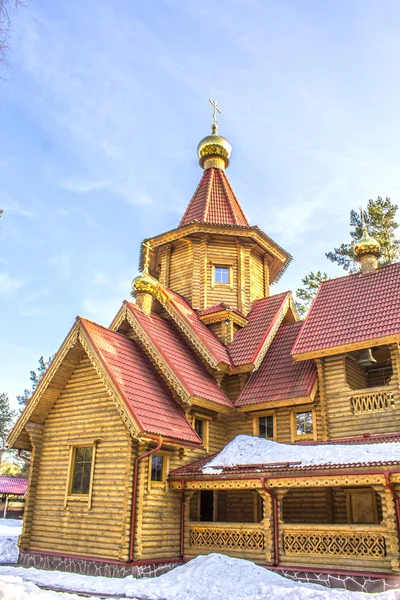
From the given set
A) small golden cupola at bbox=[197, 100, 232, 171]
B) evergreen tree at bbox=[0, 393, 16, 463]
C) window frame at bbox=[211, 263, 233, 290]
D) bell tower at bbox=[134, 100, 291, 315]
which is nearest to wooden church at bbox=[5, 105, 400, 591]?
bell tower at bbox=[134, 100, 291, 315]

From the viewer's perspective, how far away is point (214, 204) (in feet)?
68.2

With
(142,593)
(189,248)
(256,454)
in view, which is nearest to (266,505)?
(256,454)

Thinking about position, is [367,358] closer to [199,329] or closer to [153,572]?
[199,329]

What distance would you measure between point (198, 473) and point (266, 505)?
1767mm

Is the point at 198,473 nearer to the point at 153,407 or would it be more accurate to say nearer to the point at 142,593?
the point at 153,407

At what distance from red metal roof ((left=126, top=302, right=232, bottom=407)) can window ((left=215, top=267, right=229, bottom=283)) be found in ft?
9.93

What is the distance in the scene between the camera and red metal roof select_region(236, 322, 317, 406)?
1405cm

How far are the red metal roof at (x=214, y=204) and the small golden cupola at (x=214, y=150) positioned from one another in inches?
12.7

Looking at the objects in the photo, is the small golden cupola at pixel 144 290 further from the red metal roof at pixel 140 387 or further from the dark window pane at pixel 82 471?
the dark window pane at pixel 82 471

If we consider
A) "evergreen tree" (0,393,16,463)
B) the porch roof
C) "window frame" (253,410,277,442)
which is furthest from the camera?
→ "evergreen tree" (0,393,16,463)

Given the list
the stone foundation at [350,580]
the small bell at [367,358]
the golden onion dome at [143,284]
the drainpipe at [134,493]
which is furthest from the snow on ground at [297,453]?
the golden onion dome at [143,284]

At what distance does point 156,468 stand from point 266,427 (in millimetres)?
3714

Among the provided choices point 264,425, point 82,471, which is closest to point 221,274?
point 264,425

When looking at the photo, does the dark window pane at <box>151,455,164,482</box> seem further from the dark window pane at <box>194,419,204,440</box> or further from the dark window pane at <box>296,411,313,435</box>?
the dark window pane at <box>296,411,313,435</box>
